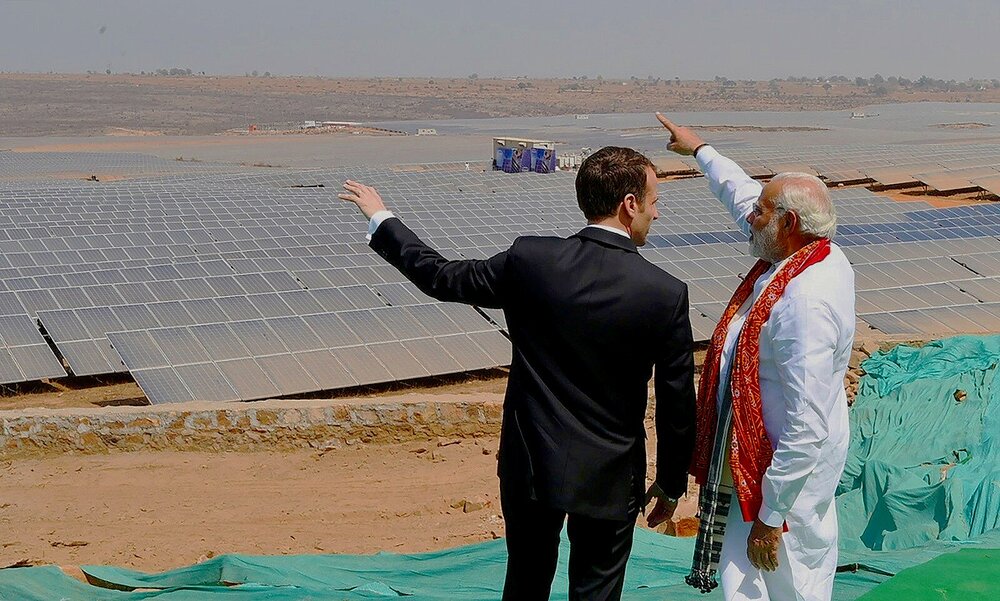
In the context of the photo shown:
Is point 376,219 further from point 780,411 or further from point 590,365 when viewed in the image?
point 780,411

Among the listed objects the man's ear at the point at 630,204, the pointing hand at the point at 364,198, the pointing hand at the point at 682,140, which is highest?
the pointing hand at the point at 682,140

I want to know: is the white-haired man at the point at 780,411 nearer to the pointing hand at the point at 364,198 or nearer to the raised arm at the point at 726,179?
the raised arm at the point at 726,179

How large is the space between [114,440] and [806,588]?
7560mm

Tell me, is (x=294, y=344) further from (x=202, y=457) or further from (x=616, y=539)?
(x=616, y=539)

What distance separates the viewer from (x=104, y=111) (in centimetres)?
9175

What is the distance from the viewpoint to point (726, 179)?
4020 mm

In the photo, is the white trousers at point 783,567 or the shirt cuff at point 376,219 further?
the shirt cuff at point 376,219

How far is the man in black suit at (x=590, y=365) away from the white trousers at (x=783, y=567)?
255mm

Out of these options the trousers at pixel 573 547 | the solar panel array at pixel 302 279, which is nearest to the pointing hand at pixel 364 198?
the trousers at pixel 573 547

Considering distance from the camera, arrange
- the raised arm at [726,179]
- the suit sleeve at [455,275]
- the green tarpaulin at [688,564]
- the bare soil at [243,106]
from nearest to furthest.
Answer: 1. the suit sleeve at [455,275]
2. the raised arm at [726,179]
3. the green tarpaulin at [688,564]
4. the bare soil at [243,106]

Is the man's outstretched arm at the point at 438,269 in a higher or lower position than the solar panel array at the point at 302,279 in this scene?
higher

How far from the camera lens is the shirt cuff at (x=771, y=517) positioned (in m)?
3.28

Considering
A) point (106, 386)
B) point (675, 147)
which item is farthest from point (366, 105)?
point (675, 147)

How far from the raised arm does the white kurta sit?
468 mm
